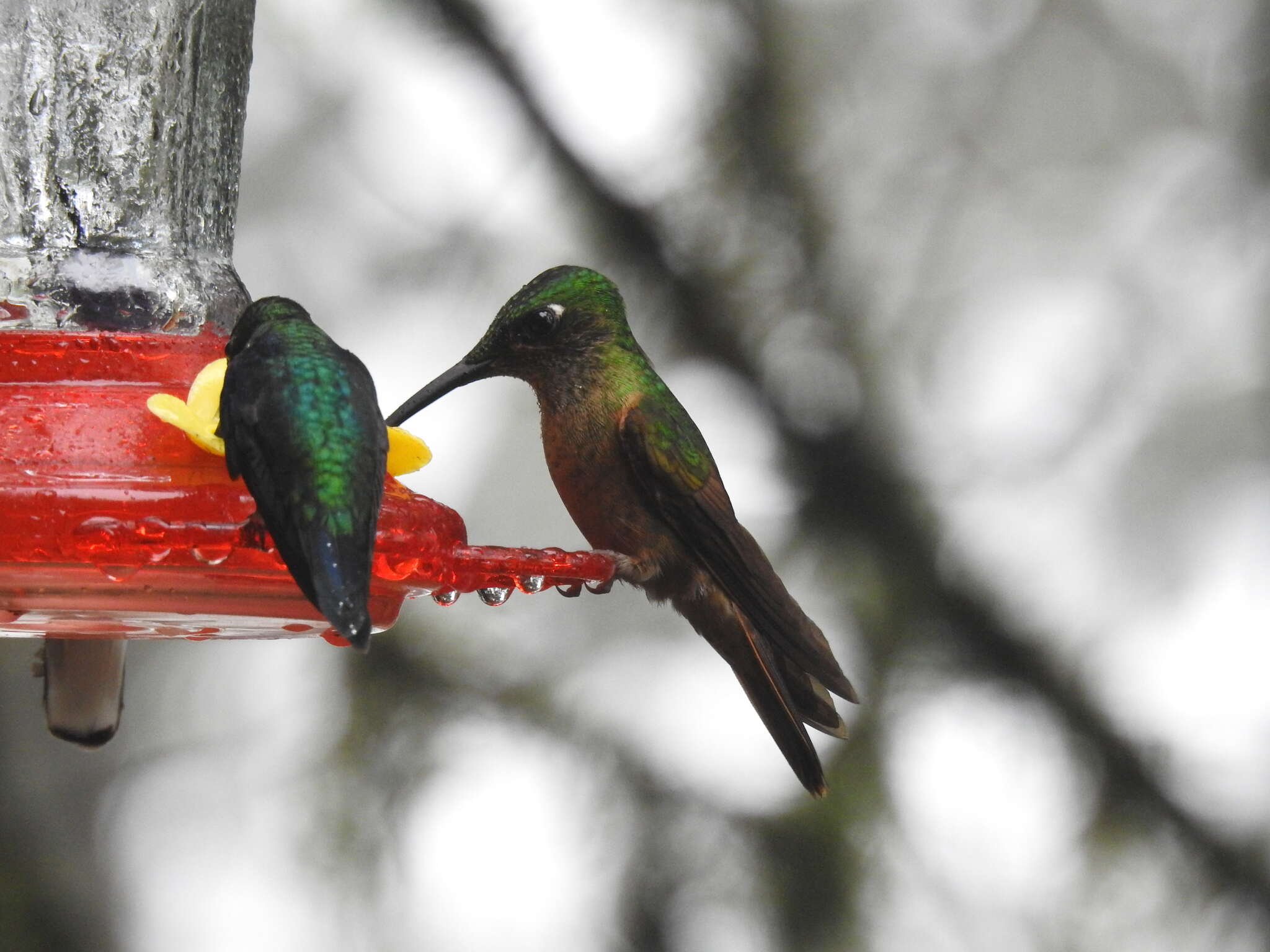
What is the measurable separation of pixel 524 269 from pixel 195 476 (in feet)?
9.77

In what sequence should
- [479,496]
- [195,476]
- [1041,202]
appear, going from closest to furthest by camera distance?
1. [195,476]
2. [479,496]
3. [1041,202]

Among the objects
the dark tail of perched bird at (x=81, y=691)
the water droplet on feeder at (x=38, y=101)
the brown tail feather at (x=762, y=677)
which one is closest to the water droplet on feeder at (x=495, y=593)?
the brown tail feather at (x=762, y=677)

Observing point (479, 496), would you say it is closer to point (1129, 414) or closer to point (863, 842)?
point (863, 842)

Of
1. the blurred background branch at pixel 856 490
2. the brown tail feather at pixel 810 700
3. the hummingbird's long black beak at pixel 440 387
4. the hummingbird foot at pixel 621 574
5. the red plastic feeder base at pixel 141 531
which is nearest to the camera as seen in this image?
the red plastic feeder base at pixel 141 531

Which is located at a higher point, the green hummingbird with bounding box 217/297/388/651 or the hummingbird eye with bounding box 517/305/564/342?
the green hummingbird with bounding box 217/297/388/651

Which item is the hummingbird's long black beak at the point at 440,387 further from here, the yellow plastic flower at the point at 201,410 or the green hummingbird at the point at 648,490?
the yellow plastic flower at the point at 201,410

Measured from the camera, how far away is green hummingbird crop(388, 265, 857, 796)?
5.85ft

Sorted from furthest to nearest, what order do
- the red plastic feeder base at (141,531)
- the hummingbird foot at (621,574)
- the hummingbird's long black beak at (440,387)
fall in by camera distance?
the hummingbird's long black beak at (440,387) → the hummingbird foot at (621,574) → the red plastic feeder base at (141,531)

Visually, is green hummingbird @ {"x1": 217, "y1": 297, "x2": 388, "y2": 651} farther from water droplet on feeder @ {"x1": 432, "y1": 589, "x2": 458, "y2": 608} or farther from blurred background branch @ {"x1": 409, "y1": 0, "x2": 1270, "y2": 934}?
blurred background branch @ {"x1": 409, "y1": 0, "x2": 1270, "y2": 934}

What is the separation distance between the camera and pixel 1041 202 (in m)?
4.22

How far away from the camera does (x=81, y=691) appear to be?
1978mm

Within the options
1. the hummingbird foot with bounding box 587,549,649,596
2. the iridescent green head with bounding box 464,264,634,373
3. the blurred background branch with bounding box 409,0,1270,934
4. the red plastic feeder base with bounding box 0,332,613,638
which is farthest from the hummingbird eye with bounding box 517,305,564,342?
the blurred background branch with bounding box 409,0,1270,934

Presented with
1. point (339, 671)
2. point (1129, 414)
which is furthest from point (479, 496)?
point (1129, 414)

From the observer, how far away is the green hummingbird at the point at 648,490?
1784mm
